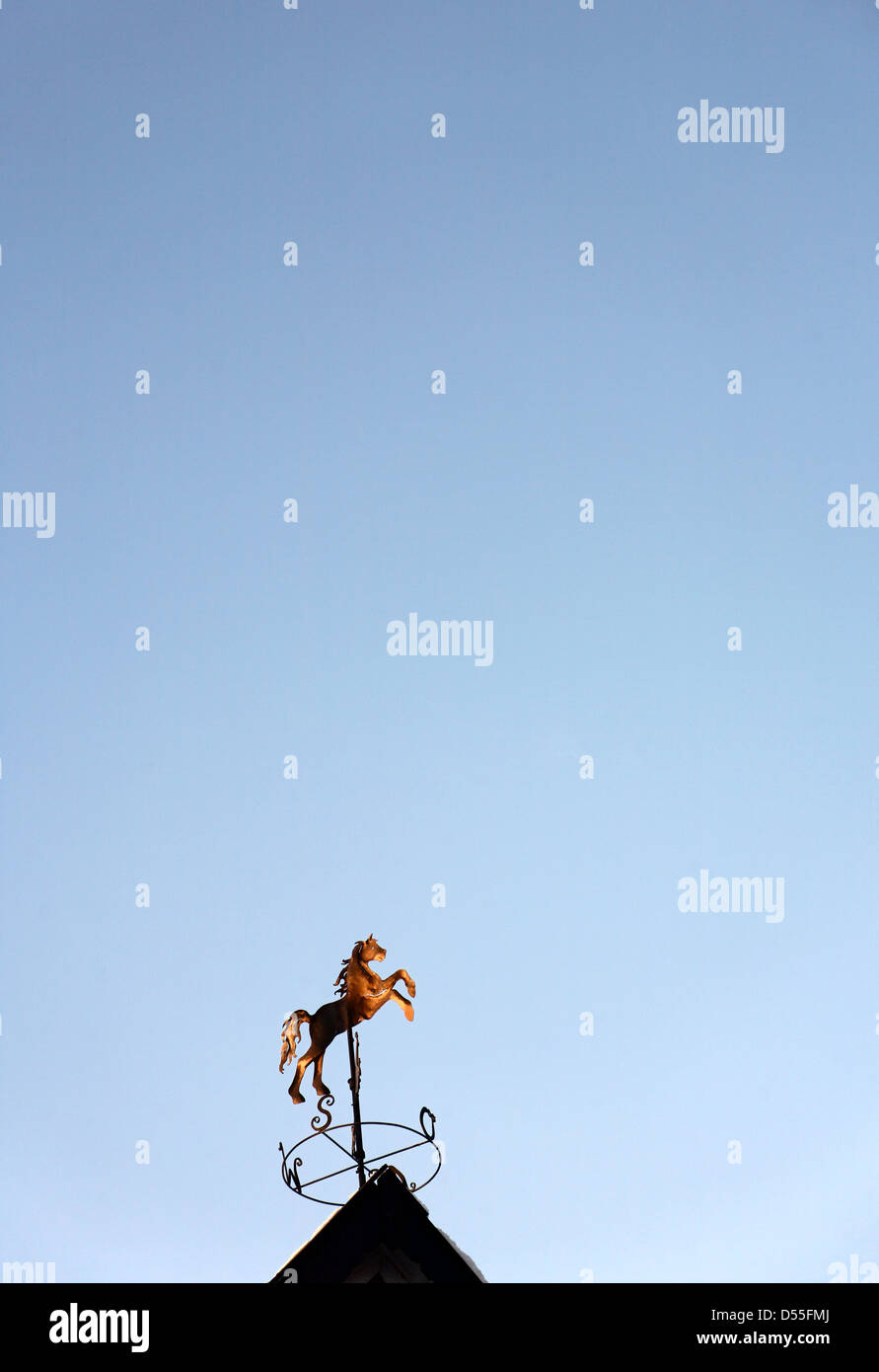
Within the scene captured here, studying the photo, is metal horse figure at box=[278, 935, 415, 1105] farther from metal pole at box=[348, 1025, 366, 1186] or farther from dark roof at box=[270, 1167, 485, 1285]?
dark roof at box=[270, 1167, 485, 1285]

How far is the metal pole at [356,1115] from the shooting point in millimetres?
6680

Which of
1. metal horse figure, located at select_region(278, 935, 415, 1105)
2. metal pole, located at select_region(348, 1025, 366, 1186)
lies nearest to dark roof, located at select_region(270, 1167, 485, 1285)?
metal pole, located at select_region(348, 1025, 366, 1186)

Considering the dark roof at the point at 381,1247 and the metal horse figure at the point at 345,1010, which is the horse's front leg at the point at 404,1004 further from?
the dark roof at the point at 381,1247

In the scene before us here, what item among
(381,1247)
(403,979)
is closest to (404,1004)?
(403,979)

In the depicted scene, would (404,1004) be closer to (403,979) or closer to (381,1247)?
(403,979)

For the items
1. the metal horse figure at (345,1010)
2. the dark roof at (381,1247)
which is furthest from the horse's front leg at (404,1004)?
the dark roof at (381,1247)

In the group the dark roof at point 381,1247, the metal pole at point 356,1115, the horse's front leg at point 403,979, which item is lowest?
the dark roof at point 381,1247

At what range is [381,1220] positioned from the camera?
631 cm

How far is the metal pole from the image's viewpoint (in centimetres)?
668

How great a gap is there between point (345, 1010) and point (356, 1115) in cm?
68

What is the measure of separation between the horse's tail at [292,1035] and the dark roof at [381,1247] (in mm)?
1386

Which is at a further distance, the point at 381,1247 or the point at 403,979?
the point at 403,979

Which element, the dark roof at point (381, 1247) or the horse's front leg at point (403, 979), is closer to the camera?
the dark roof at point (381, 1247)

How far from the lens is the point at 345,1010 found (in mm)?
7434
